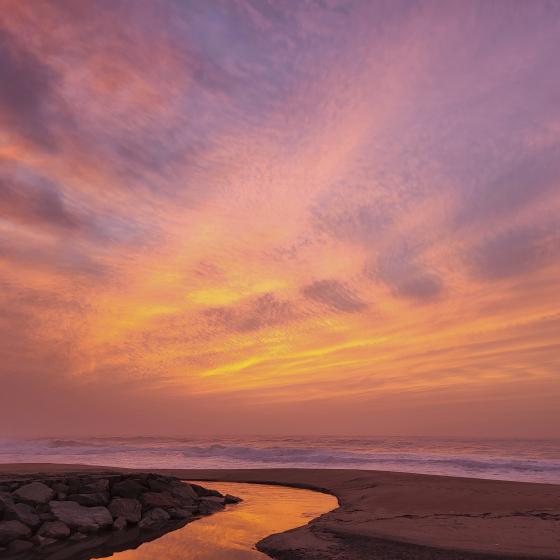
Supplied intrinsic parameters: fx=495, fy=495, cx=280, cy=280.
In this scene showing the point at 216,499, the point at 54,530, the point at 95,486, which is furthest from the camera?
the point at 216,499

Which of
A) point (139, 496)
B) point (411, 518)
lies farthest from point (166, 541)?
point (411, 518)

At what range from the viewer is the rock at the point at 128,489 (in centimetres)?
1616

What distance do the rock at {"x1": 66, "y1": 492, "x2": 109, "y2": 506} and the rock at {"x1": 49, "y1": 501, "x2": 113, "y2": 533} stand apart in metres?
0.29

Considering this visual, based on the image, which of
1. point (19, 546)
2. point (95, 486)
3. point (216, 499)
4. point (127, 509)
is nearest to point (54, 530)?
point (19, 546)

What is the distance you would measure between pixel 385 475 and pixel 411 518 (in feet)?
32.7

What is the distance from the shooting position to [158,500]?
52.5 feet

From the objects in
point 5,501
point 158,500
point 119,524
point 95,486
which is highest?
point 95,486

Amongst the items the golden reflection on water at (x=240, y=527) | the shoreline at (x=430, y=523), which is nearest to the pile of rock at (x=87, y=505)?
the golden reflection on water at (x=240, y=527)

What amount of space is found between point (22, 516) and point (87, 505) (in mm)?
2217

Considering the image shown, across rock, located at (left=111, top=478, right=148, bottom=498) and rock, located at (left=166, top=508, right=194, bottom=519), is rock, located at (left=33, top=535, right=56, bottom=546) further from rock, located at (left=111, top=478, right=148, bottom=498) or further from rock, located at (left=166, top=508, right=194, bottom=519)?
rock, located at (left=166, top=508, right=194, bottom=519)

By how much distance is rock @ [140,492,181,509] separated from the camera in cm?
1583

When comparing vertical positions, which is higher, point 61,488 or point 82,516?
point 61,488

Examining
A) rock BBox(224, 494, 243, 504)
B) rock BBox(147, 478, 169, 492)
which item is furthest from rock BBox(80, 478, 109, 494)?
rock BBox(224, 494, 243, 504)

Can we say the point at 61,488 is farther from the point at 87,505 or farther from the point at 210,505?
the point at 210,505
